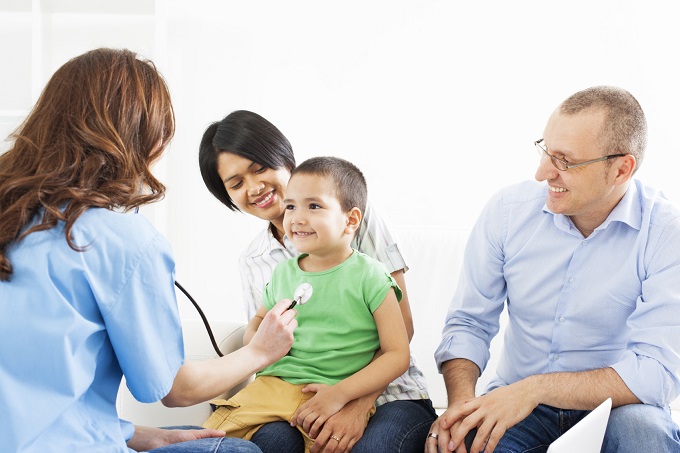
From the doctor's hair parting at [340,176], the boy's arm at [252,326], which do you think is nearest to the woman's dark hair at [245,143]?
the doctor's hair parting at [340,176]

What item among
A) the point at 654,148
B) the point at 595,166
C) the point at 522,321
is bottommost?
the point at 522,321

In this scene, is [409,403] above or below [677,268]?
below

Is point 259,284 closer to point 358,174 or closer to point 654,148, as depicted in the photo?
point 358,174

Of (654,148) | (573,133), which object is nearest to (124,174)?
(573,133)

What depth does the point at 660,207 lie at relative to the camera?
1718mm

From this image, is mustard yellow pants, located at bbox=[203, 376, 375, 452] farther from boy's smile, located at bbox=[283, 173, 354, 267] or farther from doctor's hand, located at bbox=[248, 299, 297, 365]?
boy's smile, located at bbox=[283, 173, 354, 267]

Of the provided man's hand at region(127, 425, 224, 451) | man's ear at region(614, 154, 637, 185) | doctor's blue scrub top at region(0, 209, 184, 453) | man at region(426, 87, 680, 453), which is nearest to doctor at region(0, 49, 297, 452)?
doctor's blue scrub top at region(0, 209, 184, 453)

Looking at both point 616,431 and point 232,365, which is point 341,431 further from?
point 616,431

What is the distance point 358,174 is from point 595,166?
52 centimetres

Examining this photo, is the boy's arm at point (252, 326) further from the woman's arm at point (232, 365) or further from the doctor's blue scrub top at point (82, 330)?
the doctor's blue scrub top at point (82, 330)

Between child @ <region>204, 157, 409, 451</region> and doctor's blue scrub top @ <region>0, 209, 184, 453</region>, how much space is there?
0.46m

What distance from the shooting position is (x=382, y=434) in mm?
1564

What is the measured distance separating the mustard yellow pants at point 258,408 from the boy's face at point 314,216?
302 millimetres

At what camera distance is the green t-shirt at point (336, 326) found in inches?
65.2
